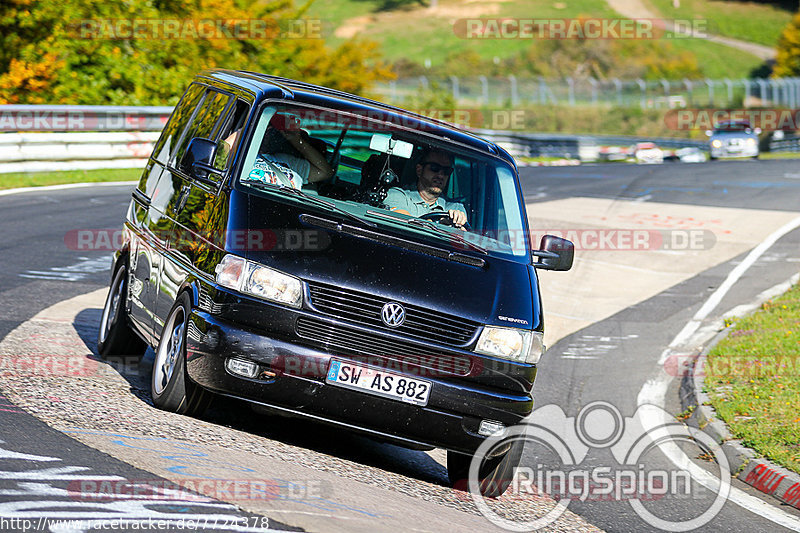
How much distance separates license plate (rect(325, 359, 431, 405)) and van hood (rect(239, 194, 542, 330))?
0.41 m

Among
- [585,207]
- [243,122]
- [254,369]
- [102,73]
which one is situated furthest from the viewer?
[102,73]

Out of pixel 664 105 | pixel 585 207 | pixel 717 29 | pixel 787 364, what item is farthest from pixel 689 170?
pixel 717 29

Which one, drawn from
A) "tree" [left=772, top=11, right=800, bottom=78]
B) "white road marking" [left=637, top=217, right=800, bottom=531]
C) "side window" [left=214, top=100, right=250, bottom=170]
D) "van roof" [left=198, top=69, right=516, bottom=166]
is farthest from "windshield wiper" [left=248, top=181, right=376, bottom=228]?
"tree" [left=772, top=11, right=800, bottom=78]

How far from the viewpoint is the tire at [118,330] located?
7.97 metres

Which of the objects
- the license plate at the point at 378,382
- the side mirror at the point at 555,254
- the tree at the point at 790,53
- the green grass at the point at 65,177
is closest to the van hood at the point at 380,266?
the license plate at the point at 378,382

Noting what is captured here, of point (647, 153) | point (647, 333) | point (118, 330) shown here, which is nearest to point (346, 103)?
point (118, 330)

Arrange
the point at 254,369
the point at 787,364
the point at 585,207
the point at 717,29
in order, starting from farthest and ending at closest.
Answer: the point at 717,29 → the point at 585,207 → the point at 787,364 → the point at 254,369

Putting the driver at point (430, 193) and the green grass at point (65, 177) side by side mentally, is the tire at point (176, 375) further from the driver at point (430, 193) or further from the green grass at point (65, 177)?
the green grass at point (65, 177)

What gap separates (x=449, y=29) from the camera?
114 metres

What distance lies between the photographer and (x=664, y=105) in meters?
63.8

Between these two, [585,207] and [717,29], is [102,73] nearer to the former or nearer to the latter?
[585,207]

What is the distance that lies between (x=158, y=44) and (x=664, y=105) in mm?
40049

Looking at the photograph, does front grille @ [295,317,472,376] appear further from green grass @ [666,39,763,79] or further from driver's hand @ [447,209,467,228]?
green grass @ [666,39,763,79]

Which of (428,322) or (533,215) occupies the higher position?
(428,322)
